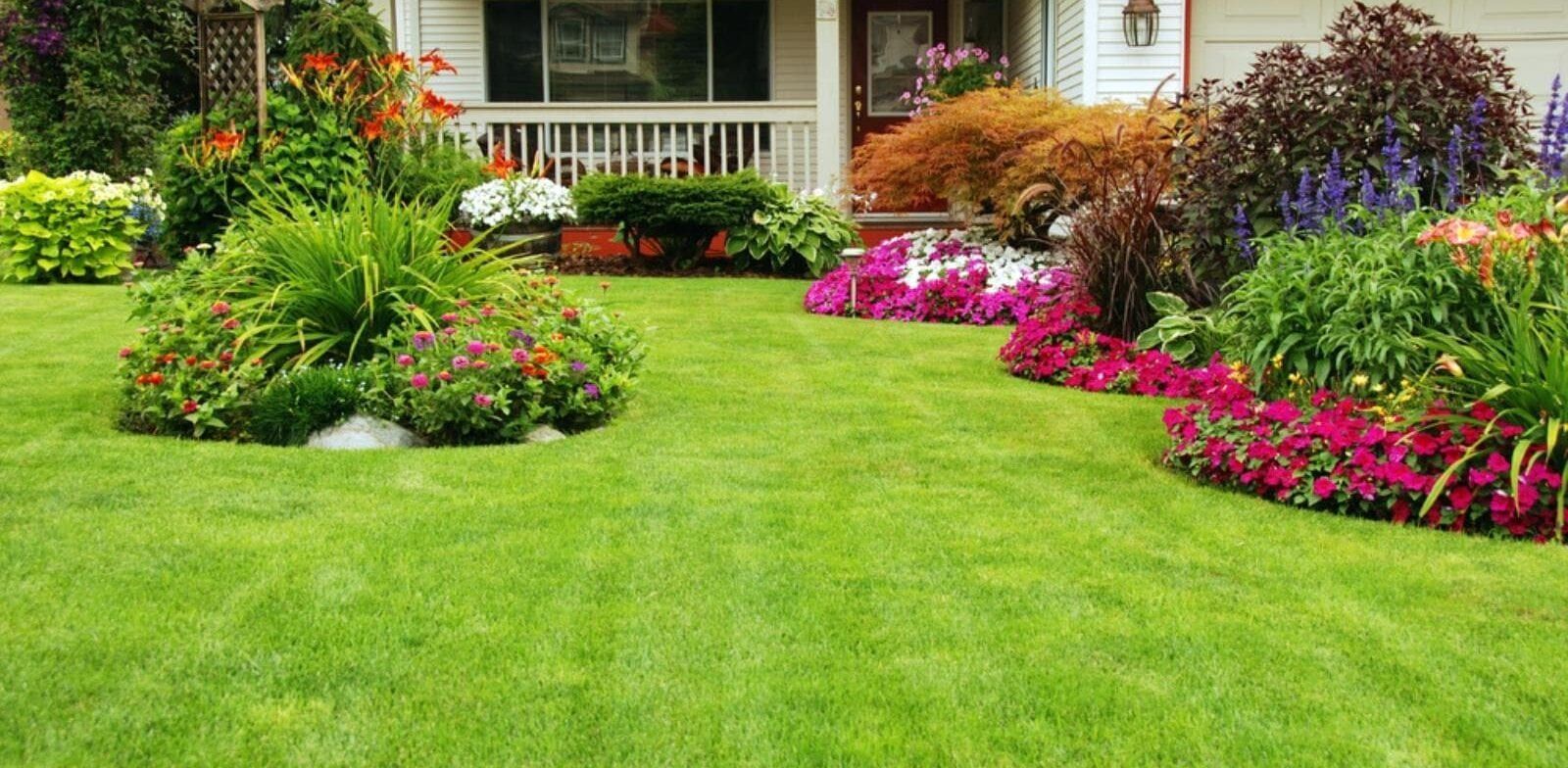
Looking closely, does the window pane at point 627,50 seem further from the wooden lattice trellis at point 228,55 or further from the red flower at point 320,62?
the red flower at point 320,62

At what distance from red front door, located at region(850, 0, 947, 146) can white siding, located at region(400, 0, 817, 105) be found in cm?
54

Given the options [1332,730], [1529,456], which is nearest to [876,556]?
[1332,730]

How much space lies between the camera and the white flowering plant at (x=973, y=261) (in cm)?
1091

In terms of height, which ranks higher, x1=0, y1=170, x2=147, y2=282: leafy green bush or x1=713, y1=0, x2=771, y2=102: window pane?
x1=713, y1=0, x2=771, y2=102: window pane

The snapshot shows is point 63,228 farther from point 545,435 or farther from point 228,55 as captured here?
point 545,435

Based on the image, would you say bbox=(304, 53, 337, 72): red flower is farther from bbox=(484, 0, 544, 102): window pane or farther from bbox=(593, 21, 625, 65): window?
bbox=(593, 21, 625, 65): window

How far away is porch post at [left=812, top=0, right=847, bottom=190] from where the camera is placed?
14259 mm

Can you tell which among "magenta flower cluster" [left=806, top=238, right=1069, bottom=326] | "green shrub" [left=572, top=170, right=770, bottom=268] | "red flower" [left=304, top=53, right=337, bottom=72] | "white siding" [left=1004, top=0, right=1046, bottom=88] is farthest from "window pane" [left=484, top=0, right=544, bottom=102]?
"magenta flower cluster" [left=806, top=238, right=1069, bottom=326]

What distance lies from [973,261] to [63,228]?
7.12 meters

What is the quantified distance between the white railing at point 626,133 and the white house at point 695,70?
A: 0.06ft

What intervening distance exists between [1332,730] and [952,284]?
784 centimetres

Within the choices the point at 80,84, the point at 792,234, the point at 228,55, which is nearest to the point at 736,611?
the point at 228,55

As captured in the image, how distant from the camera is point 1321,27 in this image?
13711 mm

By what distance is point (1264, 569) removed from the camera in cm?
415
